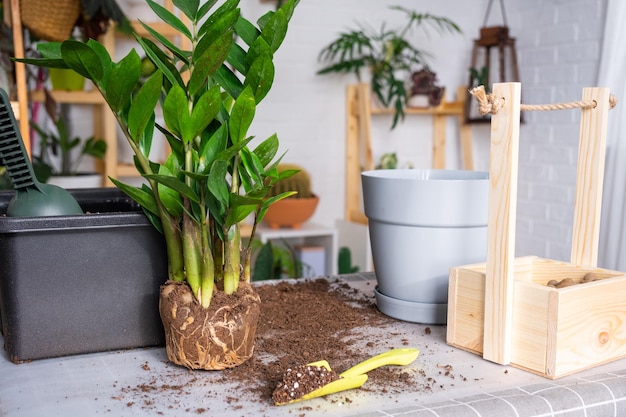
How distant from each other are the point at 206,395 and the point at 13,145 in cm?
38

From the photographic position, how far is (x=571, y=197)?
292cm

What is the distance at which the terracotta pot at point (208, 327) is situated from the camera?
79 cm

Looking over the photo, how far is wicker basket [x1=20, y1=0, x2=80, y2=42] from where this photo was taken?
2059 mm

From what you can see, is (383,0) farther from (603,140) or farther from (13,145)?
(13,145)

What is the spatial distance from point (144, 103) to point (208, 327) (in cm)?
27

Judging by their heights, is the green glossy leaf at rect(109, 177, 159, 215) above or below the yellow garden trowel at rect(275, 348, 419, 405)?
above

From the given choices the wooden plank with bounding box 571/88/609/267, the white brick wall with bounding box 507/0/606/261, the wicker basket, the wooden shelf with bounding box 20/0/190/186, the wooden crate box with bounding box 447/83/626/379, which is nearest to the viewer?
the wooden crate box with bounding box 447/83/626/379

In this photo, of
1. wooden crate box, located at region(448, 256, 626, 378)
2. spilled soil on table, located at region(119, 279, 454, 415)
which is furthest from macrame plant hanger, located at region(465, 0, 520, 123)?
wooden crate box, located at region(448, 256, 626, 378)

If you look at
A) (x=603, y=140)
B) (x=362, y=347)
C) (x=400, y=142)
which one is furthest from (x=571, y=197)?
(x=362, y=347)

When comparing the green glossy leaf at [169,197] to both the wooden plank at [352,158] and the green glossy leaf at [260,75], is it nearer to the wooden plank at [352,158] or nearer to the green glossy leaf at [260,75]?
the green glossy leaf at [260,75]

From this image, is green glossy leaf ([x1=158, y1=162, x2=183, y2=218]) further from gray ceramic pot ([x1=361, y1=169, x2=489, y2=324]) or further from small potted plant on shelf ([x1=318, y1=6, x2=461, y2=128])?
small potted plant on shelf ([x1=318, y1=6, x2=461, y2=128])

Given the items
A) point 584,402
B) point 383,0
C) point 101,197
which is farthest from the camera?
point 383,0

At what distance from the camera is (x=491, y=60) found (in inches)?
128

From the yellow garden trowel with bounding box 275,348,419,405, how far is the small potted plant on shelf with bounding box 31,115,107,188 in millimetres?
1797
